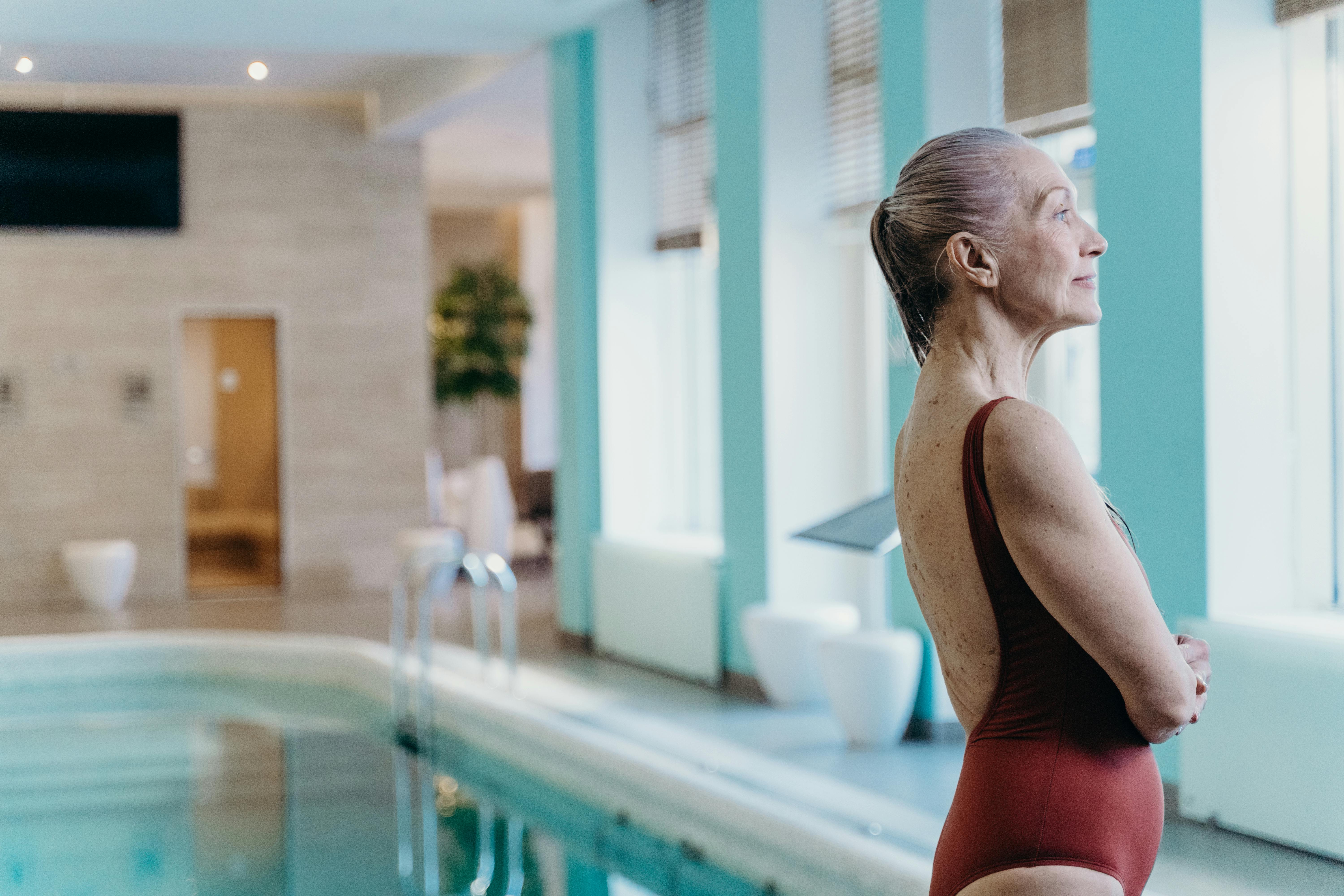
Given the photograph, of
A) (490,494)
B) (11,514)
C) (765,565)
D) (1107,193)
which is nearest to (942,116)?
(1107,193)

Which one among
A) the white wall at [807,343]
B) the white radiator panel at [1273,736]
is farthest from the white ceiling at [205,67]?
the white radiator panel at [1273,736]

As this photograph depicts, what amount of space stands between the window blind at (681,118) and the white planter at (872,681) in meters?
2.91

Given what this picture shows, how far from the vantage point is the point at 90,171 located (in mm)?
10172

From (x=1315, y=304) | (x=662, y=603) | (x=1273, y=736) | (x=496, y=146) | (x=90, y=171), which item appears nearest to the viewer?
(x=1273, y=736)

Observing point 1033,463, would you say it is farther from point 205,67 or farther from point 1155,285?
point 205,67

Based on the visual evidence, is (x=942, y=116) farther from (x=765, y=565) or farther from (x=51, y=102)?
(x=51, y=102)

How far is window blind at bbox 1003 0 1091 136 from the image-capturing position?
4855mm

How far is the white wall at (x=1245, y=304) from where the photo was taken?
3.97 metres

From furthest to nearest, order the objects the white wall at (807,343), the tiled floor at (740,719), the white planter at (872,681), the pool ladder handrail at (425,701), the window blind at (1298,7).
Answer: the white wall at (807,343) → the white planter at (872,681) → the pool ladder handrail at (425,701) → the window blind at (1298,7) → the tiled floor at (740,719)

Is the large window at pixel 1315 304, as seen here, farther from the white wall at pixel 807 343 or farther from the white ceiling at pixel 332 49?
the white ceiling at pixel 332 49

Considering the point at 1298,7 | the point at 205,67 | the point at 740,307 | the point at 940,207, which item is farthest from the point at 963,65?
the point at 205,67

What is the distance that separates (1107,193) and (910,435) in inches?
135

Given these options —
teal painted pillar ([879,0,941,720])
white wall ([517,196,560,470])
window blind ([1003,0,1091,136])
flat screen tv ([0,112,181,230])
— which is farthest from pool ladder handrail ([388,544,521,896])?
white wall ([517,196,560,470])

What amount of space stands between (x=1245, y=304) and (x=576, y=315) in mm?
4389
